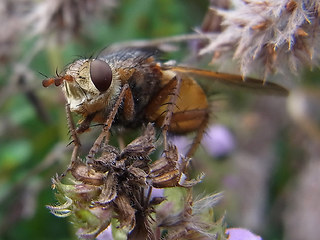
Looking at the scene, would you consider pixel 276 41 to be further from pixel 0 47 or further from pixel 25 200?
pixel 0 47

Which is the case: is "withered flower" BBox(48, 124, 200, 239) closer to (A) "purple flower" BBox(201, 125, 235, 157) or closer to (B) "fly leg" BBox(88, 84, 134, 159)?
(B) "fly leg" BBox(88, 84, 134, 159)

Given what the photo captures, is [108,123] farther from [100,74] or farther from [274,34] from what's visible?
[274,34]

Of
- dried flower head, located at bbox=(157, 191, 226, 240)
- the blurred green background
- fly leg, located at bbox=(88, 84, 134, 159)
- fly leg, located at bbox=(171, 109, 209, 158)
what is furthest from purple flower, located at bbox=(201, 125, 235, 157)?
dried flower head, located at bbox=(157, 191, 226, 240)

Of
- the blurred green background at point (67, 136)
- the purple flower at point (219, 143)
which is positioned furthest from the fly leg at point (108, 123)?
the purple flower at point (219, 143)

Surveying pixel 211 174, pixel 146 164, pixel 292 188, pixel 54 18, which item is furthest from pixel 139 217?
pixel 292 188

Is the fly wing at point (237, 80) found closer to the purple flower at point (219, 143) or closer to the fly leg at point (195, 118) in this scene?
the fly leg at point (195, 118)

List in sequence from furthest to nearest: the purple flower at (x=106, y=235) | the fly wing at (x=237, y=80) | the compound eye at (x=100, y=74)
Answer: the fly wing at (x=237, y=80), the compound eye at (x=100, y=74), the purple flower at (x=106, y=235)

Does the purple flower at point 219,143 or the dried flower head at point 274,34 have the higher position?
the dried flower head at point 274,34
